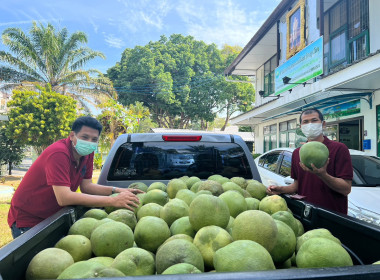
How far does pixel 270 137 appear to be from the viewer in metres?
19.7

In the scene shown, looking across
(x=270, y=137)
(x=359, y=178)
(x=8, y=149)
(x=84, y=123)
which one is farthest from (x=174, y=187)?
(x=8, y=149)

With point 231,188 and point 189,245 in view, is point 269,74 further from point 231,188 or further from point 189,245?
point 189,245

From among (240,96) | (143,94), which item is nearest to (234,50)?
(240,96)

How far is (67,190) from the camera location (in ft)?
7.79

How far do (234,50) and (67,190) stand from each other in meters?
35.4

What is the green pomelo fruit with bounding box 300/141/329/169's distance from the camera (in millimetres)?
2570

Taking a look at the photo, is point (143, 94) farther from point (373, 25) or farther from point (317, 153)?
point (317, 153)

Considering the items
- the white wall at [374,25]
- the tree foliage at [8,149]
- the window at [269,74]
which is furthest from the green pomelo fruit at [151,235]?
the tree foliage at [8,149]

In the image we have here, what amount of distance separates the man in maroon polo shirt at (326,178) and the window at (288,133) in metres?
12.9

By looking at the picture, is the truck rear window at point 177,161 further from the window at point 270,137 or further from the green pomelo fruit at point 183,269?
the window at point 270,137

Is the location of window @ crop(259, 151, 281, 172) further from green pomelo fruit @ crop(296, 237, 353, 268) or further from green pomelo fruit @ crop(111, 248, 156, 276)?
green pomelo fruit @ crop(111, 248, 156, 276)

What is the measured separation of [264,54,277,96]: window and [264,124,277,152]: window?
2637 mm

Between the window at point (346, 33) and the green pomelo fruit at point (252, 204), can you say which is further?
the window at point (346, 33)

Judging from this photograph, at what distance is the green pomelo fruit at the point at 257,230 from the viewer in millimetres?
1551
